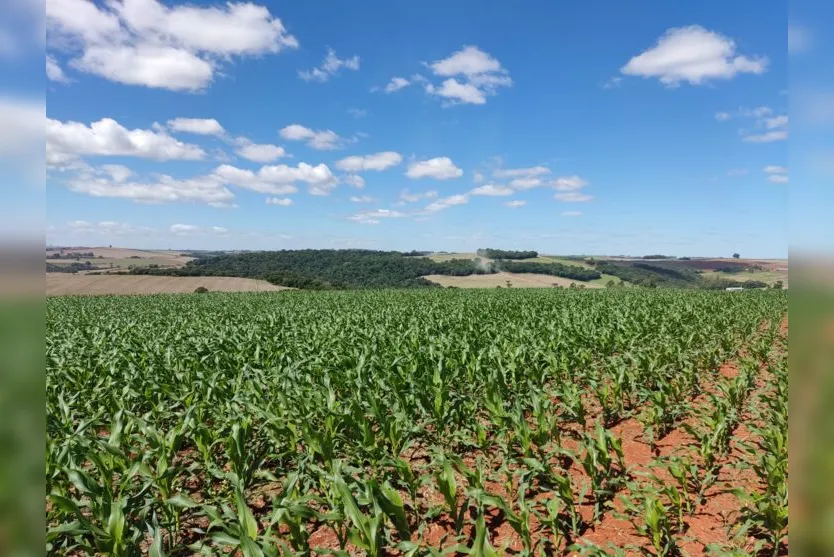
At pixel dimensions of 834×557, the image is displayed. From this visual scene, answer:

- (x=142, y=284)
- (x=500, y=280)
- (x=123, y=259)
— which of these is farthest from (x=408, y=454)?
(x=123, y=259)

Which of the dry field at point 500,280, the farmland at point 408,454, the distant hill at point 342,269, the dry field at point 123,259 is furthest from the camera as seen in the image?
the dry field at point 123,259

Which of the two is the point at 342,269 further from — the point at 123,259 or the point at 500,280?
the point at 123,259

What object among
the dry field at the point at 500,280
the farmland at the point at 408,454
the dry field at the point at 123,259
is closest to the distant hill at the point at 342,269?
the dry field at the point at 500,280

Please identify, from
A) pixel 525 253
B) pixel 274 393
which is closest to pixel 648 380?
pixel 274 393

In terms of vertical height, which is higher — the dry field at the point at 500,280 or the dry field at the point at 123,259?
the dry field at the point at 123,259

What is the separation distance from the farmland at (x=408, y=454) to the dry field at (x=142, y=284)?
5330cm

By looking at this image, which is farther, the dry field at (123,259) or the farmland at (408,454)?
the dry field at (123,259)

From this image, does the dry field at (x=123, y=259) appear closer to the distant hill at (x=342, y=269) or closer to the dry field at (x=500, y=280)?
the distant hill at (x=342, y=269)

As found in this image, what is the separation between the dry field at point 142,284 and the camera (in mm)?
57062

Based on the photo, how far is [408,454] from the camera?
6.65 metres

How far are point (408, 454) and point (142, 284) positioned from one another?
6809cm
